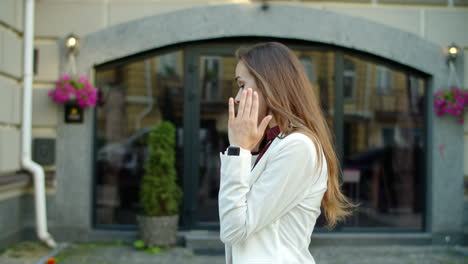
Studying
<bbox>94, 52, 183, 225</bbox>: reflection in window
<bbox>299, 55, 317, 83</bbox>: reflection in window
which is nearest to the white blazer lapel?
<bbox>94, 52, 183, 225</bbox>: reflection in window

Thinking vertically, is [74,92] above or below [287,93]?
above

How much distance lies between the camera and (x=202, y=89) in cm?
624

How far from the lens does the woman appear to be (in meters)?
1.50

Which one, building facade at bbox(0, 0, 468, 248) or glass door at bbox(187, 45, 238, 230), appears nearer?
building facade at bbox(0, 0, 468, 248)

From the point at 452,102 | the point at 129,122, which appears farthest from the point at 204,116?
the point at 452,102

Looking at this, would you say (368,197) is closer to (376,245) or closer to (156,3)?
(376,245)

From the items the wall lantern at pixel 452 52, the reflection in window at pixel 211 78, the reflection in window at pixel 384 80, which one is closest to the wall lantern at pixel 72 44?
the reflection in window at pixel 211 78

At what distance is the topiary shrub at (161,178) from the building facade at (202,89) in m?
0.57

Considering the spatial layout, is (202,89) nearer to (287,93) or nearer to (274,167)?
(287,93)

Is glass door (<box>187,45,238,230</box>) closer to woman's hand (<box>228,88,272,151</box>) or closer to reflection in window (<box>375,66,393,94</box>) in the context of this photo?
reflection in window (<box>375,66,393,94</box>)

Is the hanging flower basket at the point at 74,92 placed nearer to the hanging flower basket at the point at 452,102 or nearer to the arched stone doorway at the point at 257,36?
the arched stone doorway at the point at 257,36

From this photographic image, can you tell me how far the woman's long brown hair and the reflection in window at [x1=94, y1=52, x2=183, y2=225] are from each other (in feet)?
15.0

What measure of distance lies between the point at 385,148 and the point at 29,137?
543cm

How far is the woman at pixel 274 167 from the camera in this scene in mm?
1497
